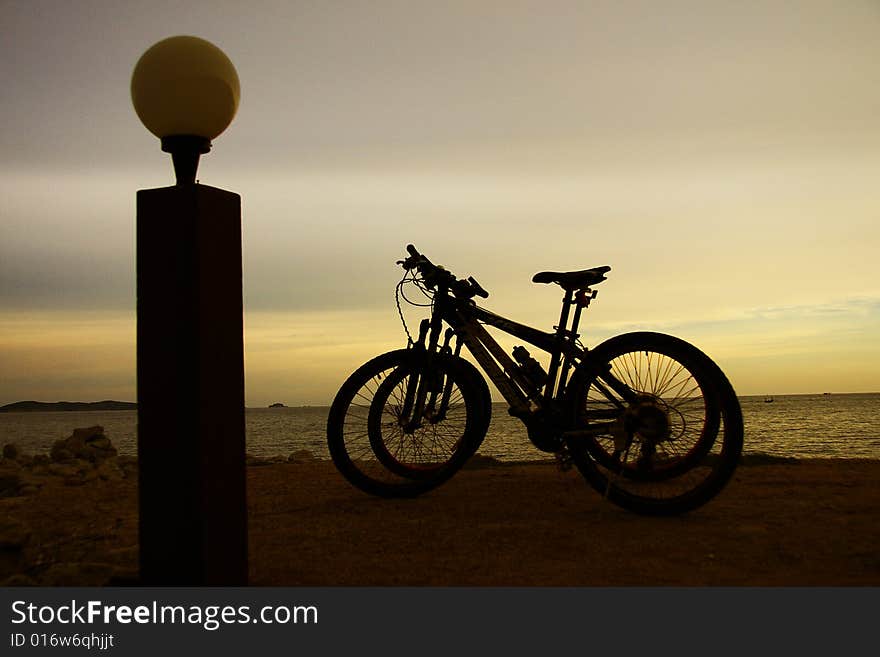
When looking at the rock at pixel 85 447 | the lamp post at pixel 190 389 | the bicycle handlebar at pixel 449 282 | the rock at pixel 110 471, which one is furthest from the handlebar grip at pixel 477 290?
the rock at pixel 85 447

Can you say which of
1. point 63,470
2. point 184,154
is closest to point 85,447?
point 63,470

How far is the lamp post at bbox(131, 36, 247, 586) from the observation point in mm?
2875

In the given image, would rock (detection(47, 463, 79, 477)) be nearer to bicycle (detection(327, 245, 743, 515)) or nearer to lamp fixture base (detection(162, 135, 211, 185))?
bicycle (detection(327, 245, 743, 515))

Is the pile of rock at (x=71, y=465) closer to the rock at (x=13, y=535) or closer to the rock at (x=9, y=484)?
the rock at (x=9, y=484)

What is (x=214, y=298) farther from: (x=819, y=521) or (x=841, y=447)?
(x=841, y=447)

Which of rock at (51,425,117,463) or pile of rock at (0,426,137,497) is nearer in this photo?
pile of rock at (0,426,137,497)

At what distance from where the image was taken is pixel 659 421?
4.28 meters

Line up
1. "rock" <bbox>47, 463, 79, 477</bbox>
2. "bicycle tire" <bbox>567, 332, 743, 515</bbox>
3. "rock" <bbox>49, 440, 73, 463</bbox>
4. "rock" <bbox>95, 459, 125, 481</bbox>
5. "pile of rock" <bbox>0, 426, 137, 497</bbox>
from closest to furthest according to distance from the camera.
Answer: "bicycle tire" <bbox>567, 332, 743, 515</bbox> < "pile of rock" <bbox>0, 426, 137, 497</bbox> < "rock" <bbox>95, 459, 125, 481</bbox> < "rock" <bbox>47, 463, 79, 477</bbox> < "rock" <bbox>49, 440, 73, 463</bbox>

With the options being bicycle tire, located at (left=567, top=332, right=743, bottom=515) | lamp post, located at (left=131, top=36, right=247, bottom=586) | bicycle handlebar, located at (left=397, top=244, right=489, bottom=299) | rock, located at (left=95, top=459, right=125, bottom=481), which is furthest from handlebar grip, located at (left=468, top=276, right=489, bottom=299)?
rock, located at (left=95, top=459, right=125, bottom=481)

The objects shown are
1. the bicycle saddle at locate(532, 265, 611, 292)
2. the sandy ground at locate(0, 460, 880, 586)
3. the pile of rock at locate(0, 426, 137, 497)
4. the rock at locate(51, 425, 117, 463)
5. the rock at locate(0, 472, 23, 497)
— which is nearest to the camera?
the sandy ground at locate(0, 460, 880, 586)

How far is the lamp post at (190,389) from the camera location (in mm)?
2875

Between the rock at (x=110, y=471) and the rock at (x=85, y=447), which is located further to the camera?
the rock at (x=85, y=447)

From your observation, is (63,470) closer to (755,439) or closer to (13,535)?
(13,535)

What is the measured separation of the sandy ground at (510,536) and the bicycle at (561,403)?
10.0 inches
